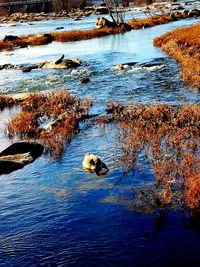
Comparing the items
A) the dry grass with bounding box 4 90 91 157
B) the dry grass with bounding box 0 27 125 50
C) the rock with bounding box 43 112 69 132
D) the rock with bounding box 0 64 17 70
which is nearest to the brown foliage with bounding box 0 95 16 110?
the dry grass with bounding box 4 90 91 157

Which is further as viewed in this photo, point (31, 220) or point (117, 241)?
point (31, 220)

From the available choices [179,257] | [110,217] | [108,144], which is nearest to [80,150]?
[108,144]

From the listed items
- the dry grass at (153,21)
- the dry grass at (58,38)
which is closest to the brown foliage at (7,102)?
the dry grass at (58,38)

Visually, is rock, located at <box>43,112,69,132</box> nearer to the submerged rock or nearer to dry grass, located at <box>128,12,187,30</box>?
the submerged rock

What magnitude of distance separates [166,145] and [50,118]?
890 centimetres

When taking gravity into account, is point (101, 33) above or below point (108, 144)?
above

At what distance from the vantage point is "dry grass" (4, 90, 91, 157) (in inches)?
813

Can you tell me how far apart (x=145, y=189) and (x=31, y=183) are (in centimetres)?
441

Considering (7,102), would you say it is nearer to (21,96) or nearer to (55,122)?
(21,96)

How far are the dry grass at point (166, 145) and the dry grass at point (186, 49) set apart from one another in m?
6.07

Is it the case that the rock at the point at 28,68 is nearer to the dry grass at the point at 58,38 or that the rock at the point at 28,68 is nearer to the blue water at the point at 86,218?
the blue water at the point at 86,218

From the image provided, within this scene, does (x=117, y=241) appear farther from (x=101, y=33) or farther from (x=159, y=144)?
(x=101, y=33)

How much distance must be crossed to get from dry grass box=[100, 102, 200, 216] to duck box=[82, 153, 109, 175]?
86 cm

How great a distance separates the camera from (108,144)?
19141 mm
